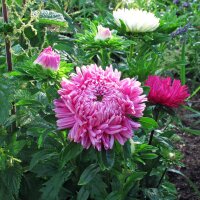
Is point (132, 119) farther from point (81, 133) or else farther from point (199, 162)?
point (199, 162)

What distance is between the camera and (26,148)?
1.60 metres

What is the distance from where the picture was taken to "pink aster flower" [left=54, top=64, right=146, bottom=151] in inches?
45.3

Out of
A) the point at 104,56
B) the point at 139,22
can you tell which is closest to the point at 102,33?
the point at 104,56

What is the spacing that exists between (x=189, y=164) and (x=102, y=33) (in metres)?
1.24

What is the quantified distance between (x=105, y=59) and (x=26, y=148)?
0.40 meters

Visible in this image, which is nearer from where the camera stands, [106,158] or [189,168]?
[106,158]

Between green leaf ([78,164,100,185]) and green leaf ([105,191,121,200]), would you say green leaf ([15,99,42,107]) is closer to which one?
green leaf ([78,164,100,185])

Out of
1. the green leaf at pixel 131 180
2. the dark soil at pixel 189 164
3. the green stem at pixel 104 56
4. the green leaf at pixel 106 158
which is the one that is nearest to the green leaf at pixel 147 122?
the green leaf at pixel 106 158

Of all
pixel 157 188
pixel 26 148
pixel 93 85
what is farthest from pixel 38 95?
pixel 157 188

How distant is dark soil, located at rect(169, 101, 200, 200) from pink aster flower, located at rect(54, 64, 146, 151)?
115 cm

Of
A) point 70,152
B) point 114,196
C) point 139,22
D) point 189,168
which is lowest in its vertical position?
point 189,168

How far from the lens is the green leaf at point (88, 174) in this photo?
1356mm

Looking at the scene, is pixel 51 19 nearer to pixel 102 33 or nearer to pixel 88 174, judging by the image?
pixel 102 33

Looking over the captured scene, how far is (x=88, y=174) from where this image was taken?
1384 mm
